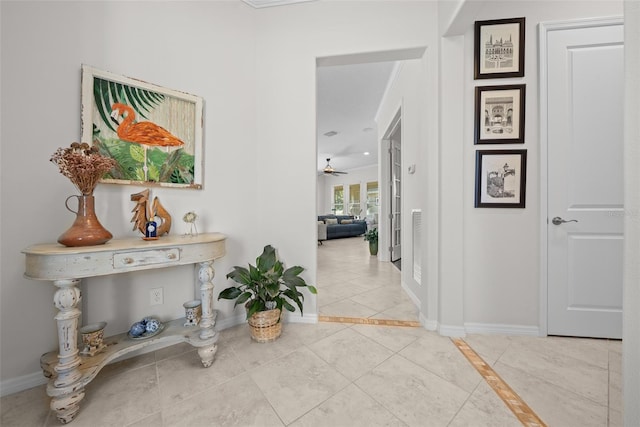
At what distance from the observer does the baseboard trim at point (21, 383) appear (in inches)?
48.1

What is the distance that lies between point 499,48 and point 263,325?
9.36 ft

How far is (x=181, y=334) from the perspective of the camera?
1.45 m

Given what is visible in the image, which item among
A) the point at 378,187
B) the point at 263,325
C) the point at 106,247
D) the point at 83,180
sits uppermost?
the point at 378,187

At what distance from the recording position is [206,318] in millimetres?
1467

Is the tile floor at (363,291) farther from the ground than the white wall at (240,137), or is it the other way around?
the white wall at (240,137)

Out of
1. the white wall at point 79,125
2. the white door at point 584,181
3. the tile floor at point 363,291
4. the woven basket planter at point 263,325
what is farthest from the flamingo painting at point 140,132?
the white door at point 584,181

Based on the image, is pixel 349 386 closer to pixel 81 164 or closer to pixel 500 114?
pixel 81 164

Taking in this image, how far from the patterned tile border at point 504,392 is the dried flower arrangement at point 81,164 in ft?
8.01

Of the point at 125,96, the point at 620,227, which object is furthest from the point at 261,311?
the point at 620,227

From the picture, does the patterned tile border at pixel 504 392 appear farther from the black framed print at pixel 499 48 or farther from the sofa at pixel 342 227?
the sofa at pixel 342 227

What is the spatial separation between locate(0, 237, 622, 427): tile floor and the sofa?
247 inches

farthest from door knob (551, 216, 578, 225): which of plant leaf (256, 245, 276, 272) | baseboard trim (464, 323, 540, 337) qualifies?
plant leaf (256, 245, 276, 272)

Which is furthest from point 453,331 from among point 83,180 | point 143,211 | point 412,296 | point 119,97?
point 119,97

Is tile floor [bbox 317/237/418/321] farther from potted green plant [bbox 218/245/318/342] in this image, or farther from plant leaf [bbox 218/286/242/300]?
plant leaf [bbox 218/286/242/300]
